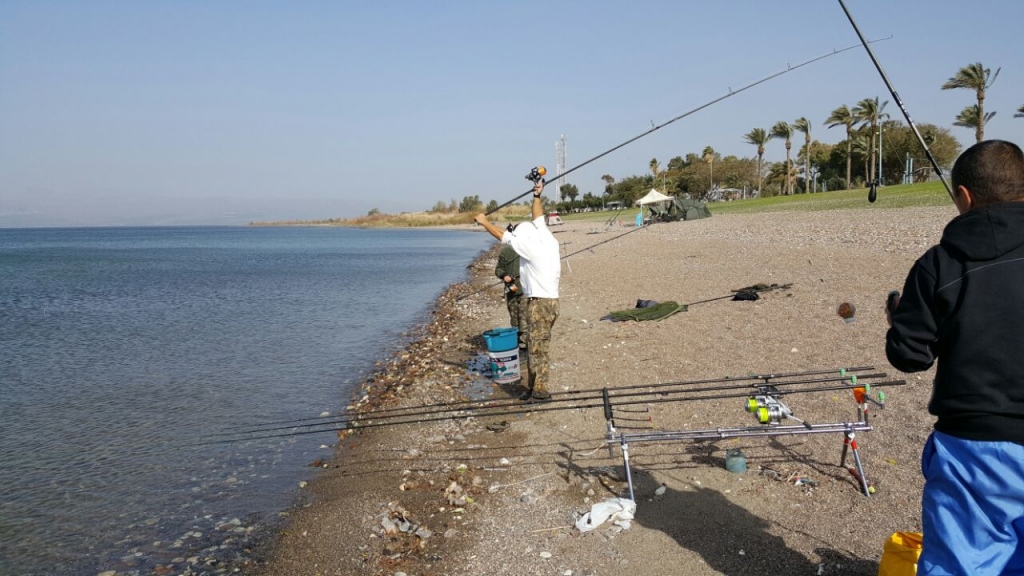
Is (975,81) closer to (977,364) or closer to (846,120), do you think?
(846,120)

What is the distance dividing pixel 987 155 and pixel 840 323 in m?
7.47

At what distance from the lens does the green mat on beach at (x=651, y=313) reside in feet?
38.6

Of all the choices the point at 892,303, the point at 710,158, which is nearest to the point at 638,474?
the point at 892,303

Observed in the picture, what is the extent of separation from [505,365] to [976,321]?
6492mm

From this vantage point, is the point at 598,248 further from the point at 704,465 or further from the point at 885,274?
the point at 704,465

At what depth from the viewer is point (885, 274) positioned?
12.8 meters

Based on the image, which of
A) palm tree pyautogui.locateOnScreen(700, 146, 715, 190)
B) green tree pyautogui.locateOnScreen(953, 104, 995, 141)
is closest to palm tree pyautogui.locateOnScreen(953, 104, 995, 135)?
green tree pyautogui.locateOnScreen(953, 104, 995, 141)

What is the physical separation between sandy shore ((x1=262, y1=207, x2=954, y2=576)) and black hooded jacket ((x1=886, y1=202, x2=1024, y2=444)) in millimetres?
1934

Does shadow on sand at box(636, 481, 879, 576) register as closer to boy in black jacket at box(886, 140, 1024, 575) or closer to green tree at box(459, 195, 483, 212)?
boy in black jacket at box(886, 140, 1024, 575)

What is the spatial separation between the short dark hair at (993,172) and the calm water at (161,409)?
5.30 metres

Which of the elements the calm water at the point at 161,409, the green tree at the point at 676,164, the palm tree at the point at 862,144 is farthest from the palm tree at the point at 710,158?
the calm water at the point at 161,409

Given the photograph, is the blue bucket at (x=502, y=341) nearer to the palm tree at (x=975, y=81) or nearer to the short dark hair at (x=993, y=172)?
the short dark hair at (x=993, y=172)

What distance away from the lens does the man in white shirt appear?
6977 mm

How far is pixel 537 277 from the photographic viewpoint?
7.18m
